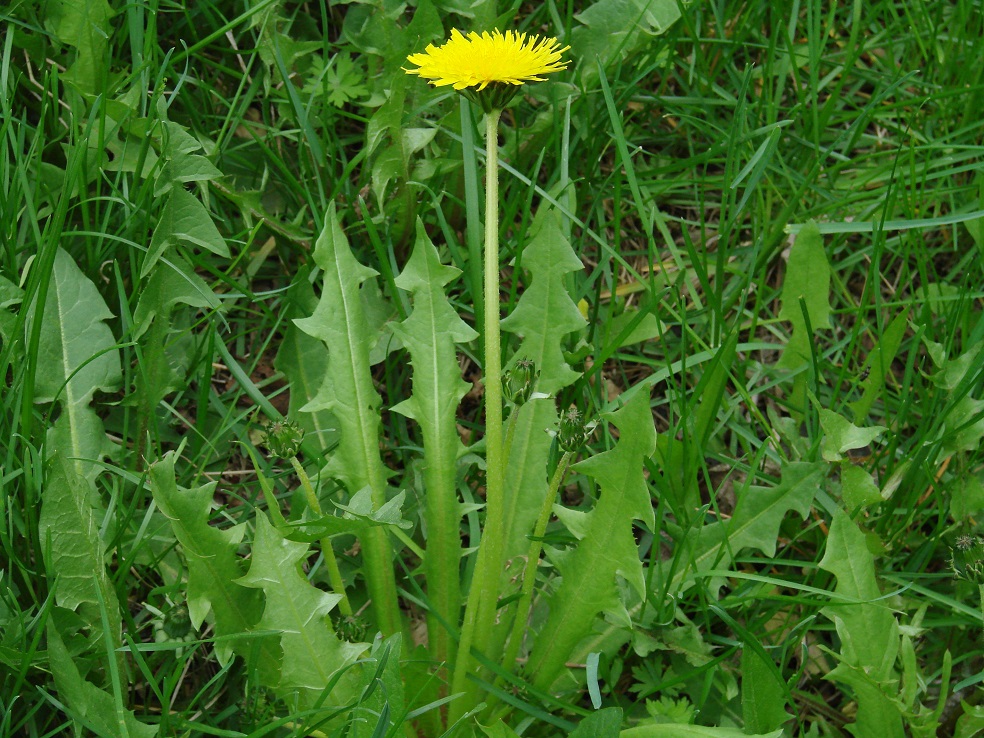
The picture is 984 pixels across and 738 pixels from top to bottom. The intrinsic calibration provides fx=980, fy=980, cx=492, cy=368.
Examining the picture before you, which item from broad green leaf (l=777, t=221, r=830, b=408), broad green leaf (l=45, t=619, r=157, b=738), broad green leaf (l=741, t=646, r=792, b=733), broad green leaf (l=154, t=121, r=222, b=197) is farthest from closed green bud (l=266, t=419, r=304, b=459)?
broad green leaf (l=777, t=221, r=830, b=408)

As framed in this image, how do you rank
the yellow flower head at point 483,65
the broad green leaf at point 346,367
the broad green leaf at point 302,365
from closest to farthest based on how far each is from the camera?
the yellow flower head at point 483,65, the broad green leaf at point 346,367, the broad green leaf at point 302,365

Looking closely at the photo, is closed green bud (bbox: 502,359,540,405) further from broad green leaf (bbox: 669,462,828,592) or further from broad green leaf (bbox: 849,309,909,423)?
broad green leaf (bbox: 849,309,909,423)

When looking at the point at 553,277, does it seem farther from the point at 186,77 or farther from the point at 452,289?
the point at 186,77

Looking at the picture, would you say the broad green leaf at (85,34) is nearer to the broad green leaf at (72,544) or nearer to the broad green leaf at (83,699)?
the broad green leaf at (72,544)

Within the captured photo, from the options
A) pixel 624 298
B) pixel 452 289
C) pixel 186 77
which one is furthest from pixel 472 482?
pixel 186 77

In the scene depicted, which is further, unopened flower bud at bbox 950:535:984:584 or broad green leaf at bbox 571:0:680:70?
broad green leaf at bbox 571:0:680:70

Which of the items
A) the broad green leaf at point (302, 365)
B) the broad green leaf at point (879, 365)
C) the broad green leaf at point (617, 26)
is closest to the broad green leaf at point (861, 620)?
the broad green leaf at point (879, 365)
